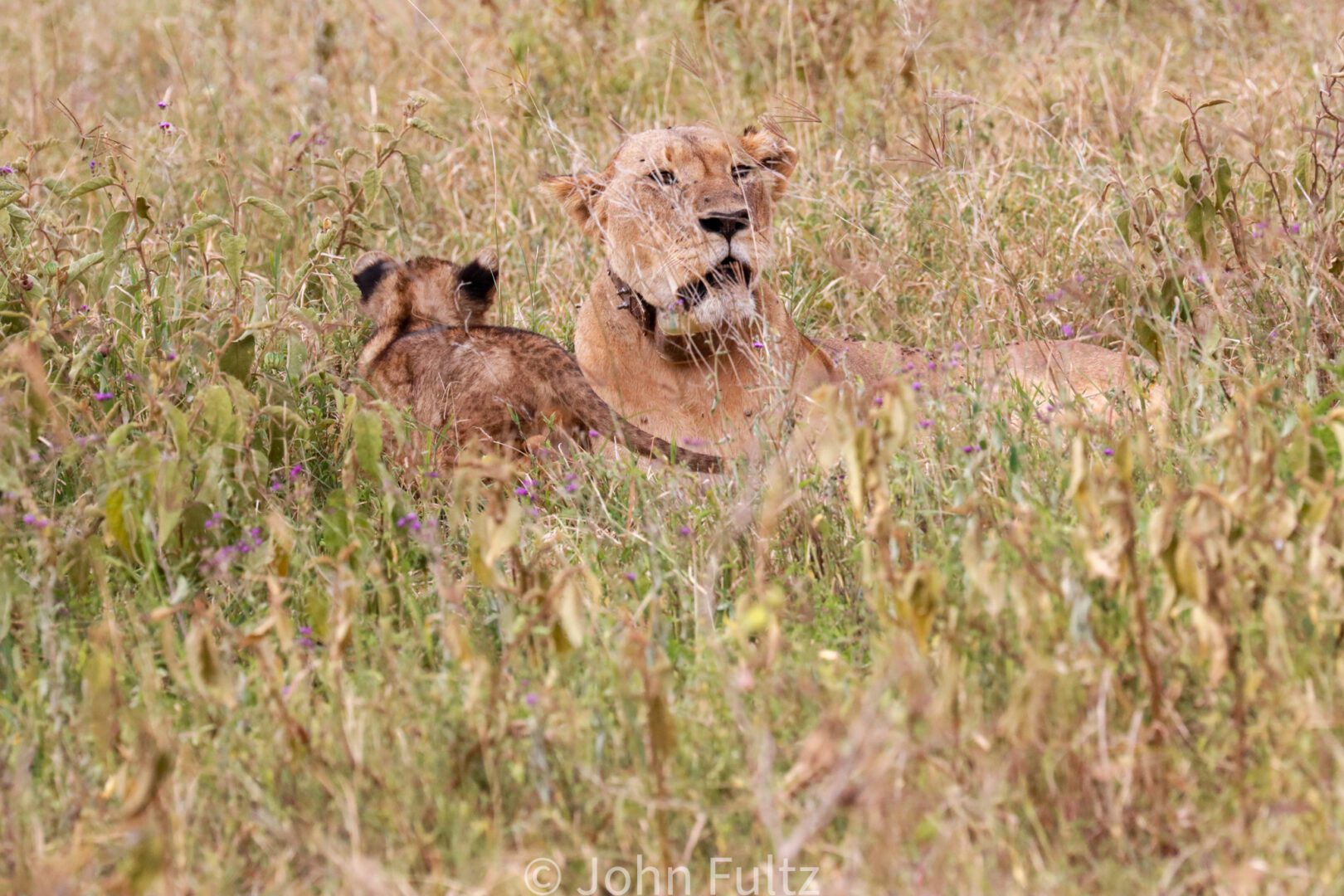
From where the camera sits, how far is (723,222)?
14.2 feet

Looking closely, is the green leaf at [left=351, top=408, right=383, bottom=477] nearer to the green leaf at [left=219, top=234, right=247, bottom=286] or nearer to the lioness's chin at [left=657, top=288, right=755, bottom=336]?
the green leaf at [left=219, top=234, right=247, bottom=286]

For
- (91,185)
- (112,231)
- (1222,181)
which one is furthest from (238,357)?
(1222,181)

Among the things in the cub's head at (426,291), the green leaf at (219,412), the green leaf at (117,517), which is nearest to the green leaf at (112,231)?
the green leaf at (219,412)

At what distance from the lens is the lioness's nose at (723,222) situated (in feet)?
14.2

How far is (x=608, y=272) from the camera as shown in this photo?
15.7 ft

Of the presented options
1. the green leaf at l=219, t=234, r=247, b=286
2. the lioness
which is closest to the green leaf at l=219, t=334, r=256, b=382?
the green leaf at l=219, t=234, r=247, b=286

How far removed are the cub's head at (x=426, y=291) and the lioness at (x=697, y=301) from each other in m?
0.43

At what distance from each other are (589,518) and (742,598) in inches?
40.9

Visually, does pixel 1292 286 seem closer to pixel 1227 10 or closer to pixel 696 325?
pixel 696 325

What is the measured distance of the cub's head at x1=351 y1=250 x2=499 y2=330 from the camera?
5.12 meters

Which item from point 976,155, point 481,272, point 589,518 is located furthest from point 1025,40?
point 589,518

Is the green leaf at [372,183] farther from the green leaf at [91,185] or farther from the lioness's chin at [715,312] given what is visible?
the lioness's chin at [715,312]

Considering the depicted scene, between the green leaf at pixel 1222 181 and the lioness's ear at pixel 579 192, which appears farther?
the lioness's ear at pixel 579 192

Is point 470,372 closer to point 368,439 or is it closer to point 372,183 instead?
point 372,183
